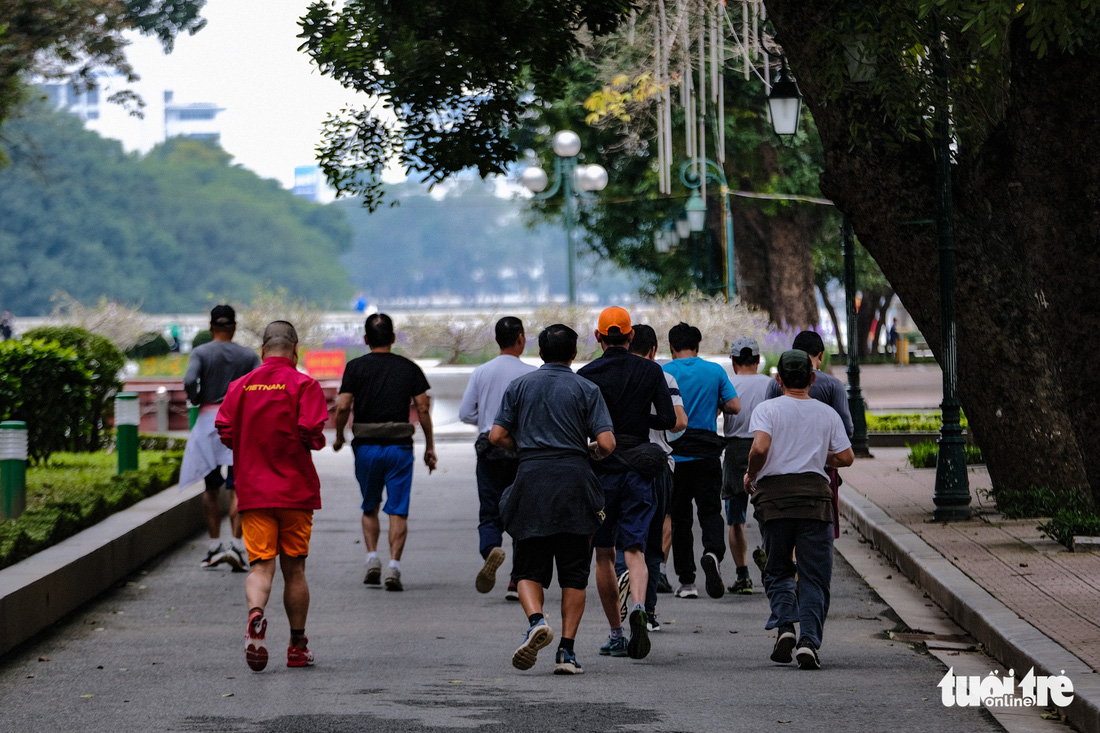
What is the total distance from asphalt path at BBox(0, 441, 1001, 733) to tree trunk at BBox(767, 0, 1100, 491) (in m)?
2.52

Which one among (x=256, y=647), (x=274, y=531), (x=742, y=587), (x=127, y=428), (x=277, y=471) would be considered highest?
(x=277, y=471)

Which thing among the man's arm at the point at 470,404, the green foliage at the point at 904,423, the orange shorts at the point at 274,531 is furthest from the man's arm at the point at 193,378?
the green foliage at the point at 904,423

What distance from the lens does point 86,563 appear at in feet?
33.5

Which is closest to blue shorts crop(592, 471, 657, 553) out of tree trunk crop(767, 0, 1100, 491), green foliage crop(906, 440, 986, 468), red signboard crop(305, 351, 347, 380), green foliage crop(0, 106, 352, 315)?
tree trunk crop(767, 0, 1100, 491)

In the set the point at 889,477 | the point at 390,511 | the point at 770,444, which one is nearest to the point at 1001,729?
the point at 770,444

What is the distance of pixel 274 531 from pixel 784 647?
9.04 ft

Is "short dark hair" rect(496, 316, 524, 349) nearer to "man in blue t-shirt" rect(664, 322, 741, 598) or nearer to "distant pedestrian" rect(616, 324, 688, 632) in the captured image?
"man in blue t-shirt" rect(664, 322, 741, 598)

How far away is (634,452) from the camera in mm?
8328

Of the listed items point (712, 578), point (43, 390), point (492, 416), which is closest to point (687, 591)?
point (712, 578)

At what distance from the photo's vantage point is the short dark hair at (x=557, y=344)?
7.93 m

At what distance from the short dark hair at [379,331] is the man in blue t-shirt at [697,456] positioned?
6.69 feet

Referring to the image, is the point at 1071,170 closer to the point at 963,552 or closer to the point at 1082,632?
the point at 963,552

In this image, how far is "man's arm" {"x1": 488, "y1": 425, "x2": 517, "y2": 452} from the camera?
773cm

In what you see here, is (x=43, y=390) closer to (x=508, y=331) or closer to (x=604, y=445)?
(x=508, y=331)
